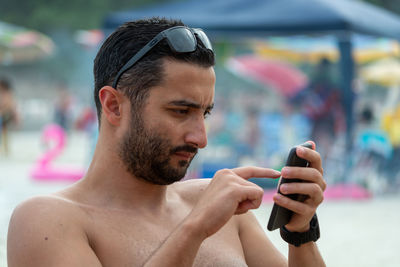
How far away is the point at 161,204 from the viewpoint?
2.04 meters

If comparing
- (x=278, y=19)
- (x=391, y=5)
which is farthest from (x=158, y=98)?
(x=391, y=5)

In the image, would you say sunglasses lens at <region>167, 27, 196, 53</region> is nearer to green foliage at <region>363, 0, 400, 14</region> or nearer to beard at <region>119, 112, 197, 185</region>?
beard at <region>119, 112, 197, 185</region>

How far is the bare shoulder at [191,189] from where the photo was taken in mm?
2197

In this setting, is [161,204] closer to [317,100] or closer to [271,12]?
[271,12]

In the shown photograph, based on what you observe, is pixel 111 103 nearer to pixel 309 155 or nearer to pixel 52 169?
pixel 309 155

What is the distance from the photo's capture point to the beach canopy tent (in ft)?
27.5

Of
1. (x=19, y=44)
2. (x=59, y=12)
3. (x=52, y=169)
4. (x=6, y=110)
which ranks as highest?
(x=59, y=12)

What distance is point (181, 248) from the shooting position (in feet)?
5.22

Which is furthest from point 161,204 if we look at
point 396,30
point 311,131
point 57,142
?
point 57,142

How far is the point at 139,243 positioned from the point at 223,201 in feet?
1.20

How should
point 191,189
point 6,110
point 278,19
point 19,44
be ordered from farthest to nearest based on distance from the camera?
point 19,44
point 6,110
point 278,19
point 191,189

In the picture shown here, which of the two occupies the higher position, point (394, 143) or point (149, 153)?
point (149, 153)

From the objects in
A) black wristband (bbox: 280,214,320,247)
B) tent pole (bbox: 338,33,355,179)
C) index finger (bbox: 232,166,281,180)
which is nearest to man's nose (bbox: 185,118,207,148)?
index finger (bbox: 232,166,281,180)

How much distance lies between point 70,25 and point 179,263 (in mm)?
34675
